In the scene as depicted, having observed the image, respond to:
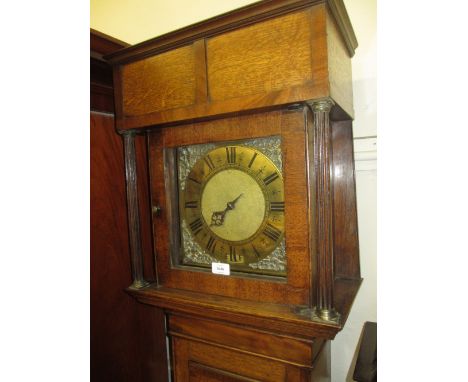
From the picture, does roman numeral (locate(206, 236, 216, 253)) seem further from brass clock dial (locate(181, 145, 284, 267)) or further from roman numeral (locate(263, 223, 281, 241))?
roman numeral (locate(263, 223, 281, 241))

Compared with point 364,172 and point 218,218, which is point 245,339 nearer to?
point 218,218

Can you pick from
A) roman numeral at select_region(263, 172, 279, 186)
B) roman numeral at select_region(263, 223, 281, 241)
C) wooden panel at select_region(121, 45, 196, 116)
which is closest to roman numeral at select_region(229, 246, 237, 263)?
roman numeral at select_region(263, 223, 281, 241)

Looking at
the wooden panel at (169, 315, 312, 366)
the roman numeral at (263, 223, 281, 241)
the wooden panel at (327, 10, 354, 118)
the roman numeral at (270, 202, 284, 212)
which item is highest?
the wooden panel at (327, 10, 354, 118)

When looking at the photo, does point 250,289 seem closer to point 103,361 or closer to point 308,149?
point 308,149

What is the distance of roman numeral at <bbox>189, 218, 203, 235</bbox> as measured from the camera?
0.91 m

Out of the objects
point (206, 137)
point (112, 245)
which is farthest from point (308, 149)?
point (112, 245)

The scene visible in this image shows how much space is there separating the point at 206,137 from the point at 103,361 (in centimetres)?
89

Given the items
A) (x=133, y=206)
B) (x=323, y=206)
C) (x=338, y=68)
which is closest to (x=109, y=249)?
(x=133, y=206)

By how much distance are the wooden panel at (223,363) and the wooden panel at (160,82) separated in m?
0.74

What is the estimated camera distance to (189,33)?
2.59 ft

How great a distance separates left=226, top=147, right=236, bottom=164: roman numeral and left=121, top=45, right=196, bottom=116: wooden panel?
0.55 ft

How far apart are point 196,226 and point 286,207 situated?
308mm
